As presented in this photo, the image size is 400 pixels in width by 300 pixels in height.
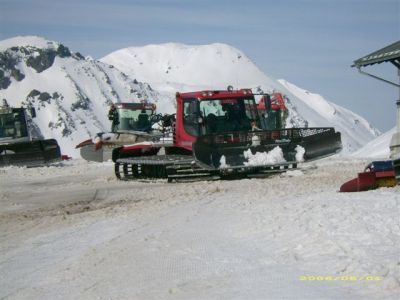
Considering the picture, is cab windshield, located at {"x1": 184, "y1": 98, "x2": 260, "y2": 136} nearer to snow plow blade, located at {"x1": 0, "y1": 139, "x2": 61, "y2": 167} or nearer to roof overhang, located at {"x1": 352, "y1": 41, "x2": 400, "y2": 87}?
roof overhang, located at {"x1": 352, "y1": 41, "x2": 400, "y2": 87}

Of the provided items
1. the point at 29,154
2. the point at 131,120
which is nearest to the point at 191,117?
the point at 29,154

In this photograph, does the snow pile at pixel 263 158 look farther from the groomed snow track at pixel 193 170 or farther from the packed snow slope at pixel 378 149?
the packed snow slope at pixel 378 149

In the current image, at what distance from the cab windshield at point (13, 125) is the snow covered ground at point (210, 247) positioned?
13923 mm

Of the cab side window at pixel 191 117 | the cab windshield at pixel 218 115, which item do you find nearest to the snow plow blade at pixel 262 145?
the cab windshield at pixel 218 115

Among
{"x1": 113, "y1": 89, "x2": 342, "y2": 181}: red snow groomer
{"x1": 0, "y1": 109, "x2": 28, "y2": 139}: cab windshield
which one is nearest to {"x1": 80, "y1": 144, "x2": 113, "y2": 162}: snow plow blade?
{"x1": 0, "y1": 109, "x2": 28, "y2": 139}: cab windshield

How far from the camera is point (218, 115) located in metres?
15.6

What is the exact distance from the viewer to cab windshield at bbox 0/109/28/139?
980 inches

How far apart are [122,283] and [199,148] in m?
8.22

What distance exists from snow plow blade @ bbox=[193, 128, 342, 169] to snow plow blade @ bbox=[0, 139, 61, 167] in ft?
32.3

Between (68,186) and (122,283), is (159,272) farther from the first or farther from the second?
(68,186)

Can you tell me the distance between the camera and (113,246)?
700 centimetres

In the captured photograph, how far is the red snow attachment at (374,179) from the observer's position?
9781 millimetres

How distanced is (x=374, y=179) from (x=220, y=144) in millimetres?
4740

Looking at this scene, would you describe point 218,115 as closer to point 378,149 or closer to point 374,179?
point 374,179
